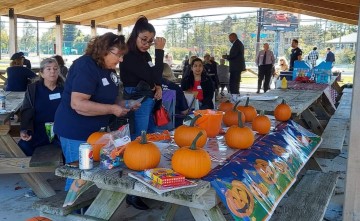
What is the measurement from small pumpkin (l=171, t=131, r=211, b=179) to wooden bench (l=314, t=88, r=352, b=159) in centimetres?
252

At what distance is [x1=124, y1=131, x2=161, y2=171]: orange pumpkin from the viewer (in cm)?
197

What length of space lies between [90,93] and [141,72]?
1053 millimetres

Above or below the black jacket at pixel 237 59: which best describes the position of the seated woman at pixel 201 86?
below

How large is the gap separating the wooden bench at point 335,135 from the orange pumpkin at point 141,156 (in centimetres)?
261

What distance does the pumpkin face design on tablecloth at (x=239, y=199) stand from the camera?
1851mm

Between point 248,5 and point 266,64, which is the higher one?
point 248,5

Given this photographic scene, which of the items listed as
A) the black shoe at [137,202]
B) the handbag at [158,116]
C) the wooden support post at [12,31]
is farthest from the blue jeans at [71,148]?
the wooden support post at [12,31]

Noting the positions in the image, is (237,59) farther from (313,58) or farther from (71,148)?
(71,148)

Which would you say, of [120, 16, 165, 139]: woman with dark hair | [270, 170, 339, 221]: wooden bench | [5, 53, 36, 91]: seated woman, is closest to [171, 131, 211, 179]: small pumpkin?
[270, 170, 339, 221]: wooden bench

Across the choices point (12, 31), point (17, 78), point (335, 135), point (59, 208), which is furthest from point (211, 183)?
point (12, 31)

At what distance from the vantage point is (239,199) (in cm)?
191

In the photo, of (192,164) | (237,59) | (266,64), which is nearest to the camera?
(192,164)

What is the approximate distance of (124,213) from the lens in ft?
11.4

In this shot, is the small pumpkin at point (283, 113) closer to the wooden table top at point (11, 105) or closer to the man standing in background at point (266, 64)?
the wooden table top at point (11, 105)
